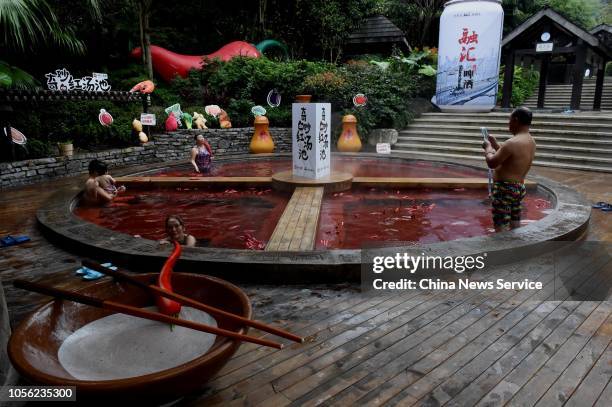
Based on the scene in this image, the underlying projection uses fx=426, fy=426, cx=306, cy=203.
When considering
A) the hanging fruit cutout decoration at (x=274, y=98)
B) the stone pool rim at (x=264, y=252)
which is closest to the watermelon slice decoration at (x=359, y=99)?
the hanging fruit cutout decoration at (x=274, y=98)

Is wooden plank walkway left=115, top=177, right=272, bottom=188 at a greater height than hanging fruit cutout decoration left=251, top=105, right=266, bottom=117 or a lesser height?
lesser

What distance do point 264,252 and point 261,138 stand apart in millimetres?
9497

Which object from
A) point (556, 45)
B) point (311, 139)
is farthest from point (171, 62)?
point (556, 45)

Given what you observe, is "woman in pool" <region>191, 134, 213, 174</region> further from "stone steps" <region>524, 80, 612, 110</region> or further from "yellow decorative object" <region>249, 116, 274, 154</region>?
"stone steps" <region>524, 80, 612, 110</region>

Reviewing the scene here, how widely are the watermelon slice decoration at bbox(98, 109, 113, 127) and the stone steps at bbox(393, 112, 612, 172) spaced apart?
875cm

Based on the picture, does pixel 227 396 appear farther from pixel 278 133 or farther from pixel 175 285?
pixel 278 133

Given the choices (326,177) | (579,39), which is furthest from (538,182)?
(579,39)

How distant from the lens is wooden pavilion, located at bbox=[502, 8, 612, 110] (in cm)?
1489

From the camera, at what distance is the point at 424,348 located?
299 cm

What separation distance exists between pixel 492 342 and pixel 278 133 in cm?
1272

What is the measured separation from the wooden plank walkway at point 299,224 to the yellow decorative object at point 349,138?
5980 millimetres

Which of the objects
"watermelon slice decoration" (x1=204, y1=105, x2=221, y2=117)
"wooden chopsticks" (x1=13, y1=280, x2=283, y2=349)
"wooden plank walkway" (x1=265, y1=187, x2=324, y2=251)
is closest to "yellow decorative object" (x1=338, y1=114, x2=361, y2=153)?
"watermelon slice decoration" (x1=204, y1=105, x2=221, y2=117)

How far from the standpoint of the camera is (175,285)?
2.70 meters

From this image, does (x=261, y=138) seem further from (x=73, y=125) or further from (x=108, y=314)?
(x=108, y=314)
